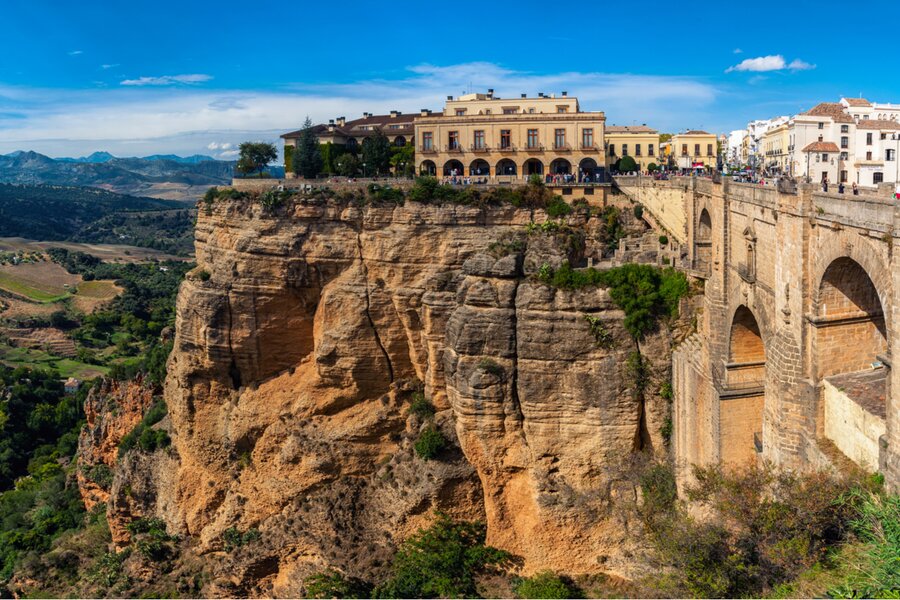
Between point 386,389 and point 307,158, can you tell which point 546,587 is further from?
point 307,158

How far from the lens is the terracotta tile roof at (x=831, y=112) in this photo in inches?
1438

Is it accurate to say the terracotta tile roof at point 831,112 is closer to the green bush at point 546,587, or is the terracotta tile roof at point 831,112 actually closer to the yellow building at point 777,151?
the yellow building at point 777,151

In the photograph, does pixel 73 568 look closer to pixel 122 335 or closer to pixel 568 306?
pixel 568 306

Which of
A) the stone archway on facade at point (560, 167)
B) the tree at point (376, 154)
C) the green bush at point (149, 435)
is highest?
the tree at point (376, 154)

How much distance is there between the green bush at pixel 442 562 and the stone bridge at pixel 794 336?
831cm

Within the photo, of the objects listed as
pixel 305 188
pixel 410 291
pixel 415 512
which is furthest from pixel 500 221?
pixel 415 512

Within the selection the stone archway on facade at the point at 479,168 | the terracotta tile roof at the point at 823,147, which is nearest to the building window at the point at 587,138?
the stone archway on facade at the point at 479,168

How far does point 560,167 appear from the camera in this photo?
40281 millimetres

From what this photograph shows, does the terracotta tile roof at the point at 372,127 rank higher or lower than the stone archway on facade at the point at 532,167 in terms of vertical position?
higher

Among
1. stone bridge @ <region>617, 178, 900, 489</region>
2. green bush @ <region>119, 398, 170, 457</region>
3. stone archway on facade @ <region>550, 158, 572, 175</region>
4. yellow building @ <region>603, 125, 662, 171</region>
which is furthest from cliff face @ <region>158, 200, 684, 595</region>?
yellow building @ <region>603, 125, 662, 171</region>

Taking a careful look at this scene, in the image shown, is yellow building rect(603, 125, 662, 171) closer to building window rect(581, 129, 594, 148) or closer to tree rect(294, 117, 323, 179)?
building window rect(581, 129, 594, 148)

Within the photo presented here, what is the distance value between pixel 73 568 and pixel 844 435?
3608 centimetres

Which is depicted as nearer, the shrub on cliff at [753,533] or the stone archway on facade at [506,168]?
the shrub on cliff at [753,533]

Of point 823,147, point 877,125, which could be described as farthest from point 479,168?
point 877,125
